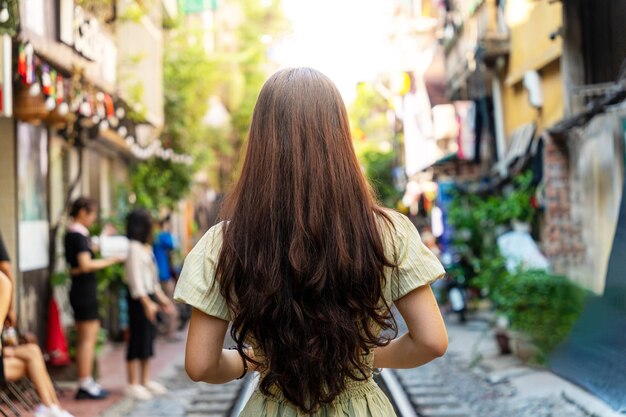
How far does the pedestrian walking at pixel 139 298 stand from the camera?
370 inches

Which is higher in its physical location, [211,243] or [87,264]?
[211,243]

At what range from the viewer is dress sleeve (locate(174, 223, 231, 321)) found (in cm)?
244

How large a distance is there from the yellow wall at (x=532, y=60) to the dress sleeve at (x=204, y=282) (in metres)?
11.2

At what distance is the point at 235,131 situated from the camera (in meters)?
36.2

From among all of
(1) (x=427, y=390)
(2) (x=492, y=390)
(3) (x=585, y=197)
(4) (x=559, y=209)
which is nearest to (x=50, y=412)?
(1) (x=427, y=390)

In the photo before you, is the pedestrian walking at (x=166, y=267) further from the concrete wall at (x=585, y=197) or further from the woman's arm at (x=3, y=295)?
the woman's arm at (x=3, y=295)

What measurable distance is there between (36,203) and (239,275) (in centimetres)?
990

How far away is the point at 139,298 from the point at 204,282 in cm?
714

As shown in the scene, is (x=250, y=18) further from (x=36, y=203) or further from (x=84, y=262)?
(x=84, y=262)

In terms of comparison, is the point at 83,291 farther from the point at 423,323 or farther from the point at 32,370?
the point at 423,323

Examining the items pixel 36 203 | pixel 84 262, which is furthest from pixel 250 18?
pixel 84 262

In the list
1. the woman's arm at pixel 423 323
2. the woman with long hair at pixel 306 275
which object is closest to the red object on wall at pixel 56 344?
the woman with long hair at pixel 306 275

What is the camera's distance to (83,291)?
31.3 feet

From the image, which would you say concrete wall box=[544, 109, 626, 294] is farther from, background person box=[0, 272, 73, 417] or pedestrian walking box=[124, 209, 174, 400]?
background person box=[0, 272, 73, 417]
